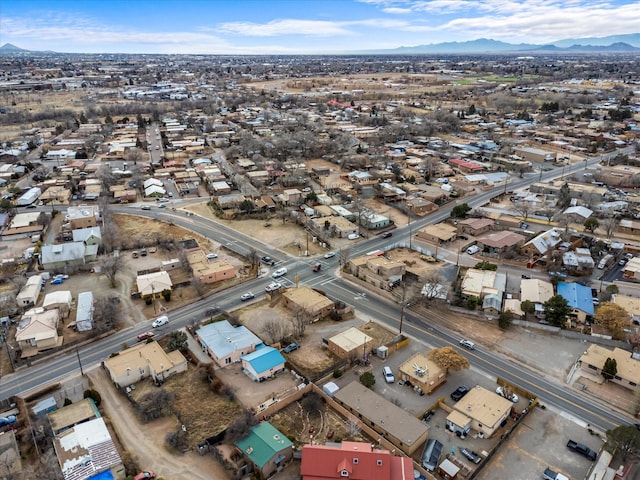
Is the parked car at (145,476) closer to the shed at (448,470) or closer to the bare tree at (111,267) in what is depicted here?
the shed at (448,470)

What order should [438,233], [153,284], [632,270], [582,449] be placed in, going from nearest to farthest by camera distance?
[582,449]
[153,284]
[632,270]
[438,233]

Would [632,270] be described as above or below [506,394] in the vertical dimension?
above

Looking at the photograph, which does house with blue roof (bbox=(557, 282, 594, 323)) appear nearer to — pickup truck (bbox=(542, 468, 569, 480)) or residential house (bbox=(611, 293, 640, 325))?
residential house (bbox=(611, 293, 640, 325))

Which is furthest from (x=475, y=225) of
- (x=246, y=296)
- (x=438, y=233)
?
(x=246, y=296)

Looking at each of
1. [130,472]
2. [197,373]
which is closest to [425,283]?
[197,373]

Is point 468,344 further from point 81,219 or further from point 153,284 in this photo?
point 81,219

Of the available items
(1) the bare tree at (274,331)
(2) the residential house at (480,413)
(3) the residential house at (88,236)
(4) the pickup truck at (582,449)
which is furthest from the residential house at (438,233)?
(3) the residential house at (88,236)
